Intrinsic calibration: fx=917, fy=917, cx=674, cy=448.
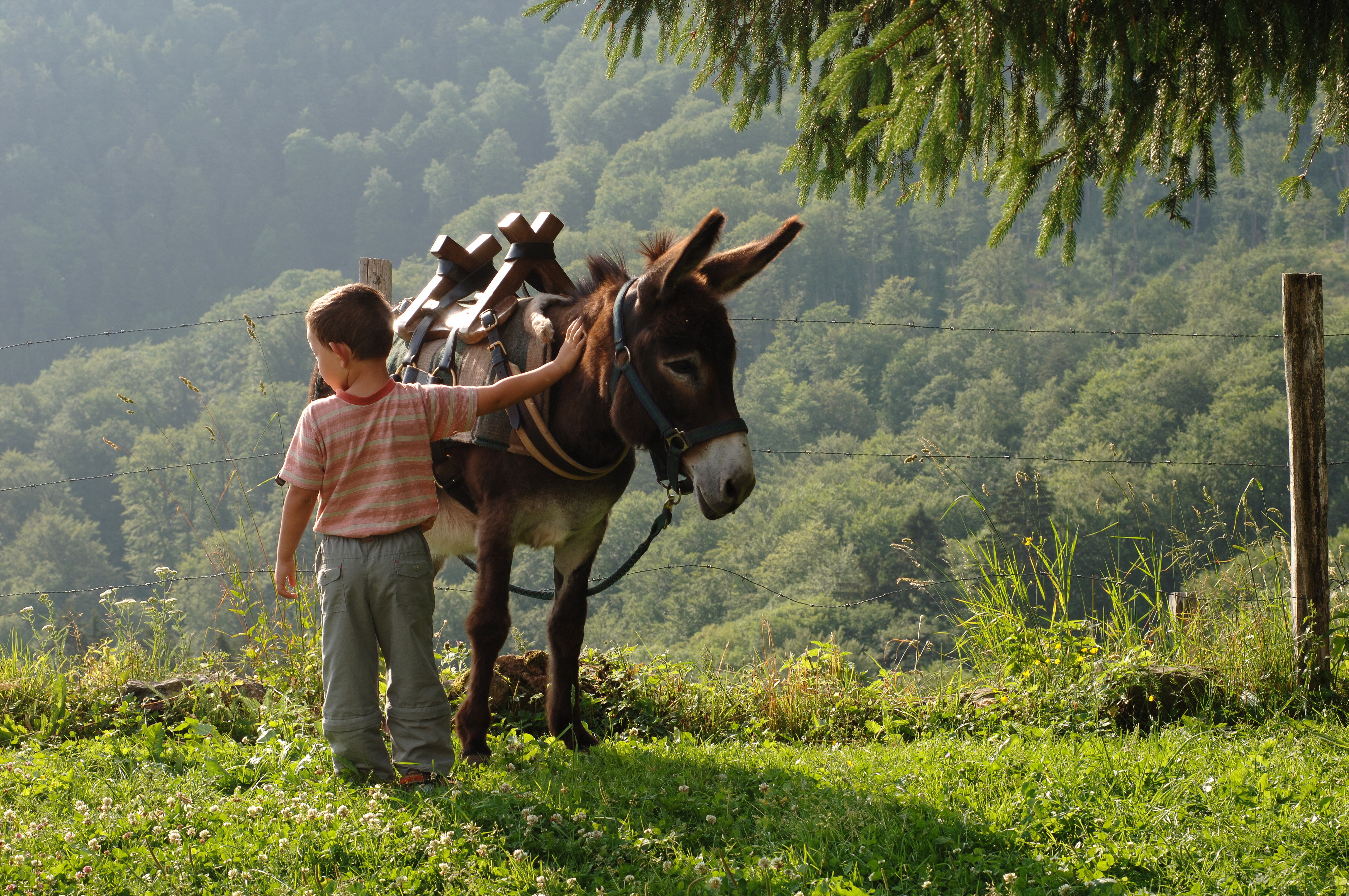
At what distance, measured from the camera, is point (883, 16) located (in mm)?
4375

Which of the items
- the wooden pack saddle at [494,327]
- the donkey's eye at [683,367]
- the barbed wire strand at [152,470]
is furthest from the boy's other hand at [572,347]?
the barbed wire strand at [152,470]

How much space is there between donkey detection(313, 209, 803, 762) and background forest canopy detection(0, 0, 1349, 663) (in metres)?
0.60

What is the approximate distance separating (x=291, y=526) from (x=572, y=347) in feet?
3.43

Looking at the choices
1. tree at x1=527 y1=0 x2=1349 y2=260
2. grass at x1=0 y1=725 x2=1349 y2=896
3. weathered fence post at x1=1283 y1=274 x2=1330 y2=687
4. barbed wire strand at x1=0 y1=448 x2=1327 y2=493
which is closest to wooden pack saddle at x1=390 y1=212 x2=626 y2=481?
barbed wire strand at x1=0 y1=448 x2=1327 y2=493

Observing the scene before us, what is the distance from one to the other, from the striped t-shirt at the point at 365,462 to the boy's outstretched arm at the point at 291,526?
0.09 ft

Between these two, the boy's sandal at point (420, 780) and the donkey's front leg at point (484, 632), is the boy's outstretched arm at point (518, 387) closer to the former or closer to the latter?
the donkey's front leg at point (484, 632)

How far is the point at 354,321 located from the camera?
2.77m

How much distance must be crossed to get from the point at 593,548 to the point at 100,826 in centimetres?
172

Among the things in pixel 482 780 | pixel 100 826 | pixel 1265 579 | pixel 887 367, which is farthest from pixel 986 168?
pixel 887 367

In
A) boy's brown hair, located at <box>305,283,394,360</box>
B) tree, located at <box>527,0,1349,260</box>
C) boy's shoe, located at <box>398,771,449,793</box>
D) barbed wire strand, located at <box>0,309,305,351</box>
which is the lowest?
boy's shoe, located at <box>398,771,449,793</box>

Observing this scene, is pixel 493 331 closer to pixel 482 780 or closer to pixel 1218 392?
pixel 482 780

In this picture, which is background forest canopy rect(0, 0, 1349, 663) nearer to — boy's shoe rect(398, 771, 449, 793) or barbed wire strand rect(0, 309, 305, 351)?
barbed wire strand rect(0, 309, 305, 351)

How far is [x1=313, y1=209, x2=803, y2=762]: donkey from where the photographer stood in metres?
→ 2.90

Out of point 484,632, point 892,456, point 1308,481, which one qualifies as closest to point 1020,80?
point 1308,481
